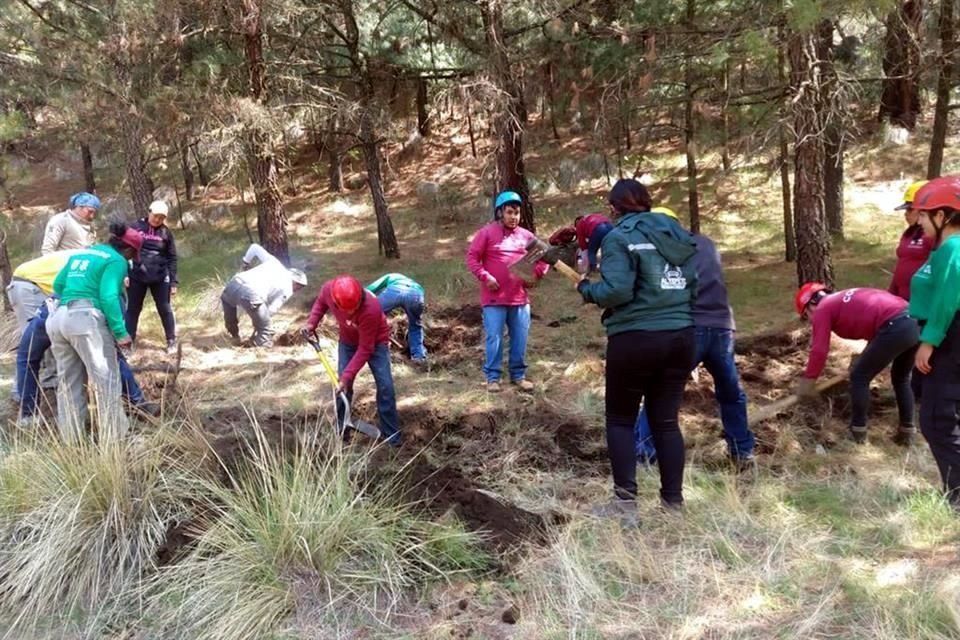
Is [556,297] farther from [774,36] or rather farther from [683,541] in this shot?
[683,541]

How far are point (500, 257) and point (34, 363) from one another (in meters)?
3.41

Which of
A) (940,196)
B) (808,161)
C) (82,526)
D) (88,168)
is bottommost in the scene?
(82,526)

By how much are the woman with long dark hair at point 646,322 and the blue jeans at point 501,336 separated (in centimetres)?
242

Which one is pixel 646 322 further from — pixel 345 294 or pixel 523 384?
pixel 523 384

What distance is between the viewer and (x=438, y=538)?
2.98 m

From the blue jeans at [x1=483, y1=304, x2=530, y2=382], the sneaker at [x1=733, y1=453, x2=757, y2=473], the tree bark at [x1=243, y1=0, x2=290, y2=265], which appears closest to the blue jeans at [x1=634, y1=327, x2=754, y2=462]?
the sneaker at [x1=733, y1=453, x2=757, y2=473]

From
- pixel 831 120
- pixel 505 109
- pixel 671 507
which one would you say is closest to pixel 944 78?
pixel 831 120

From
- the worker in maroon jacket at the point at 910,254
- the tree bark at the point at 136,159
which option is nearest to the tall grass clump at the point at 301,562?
the worker in maroon jacket at the point at 910,254

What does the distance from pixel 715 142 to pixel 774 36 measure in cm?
411

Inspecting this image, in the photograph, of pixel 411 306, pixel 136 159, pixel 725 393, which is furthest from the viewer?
pixel 136 159

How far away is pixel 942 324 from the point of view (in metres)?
2.99

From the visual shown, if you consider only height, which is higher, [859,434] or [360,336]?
[360,336]

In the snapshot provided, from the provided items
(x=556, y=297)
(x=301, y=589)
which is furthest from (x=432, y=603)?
(x=556, y=297)

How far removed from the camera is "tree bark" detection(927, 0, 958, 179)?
283 inches
